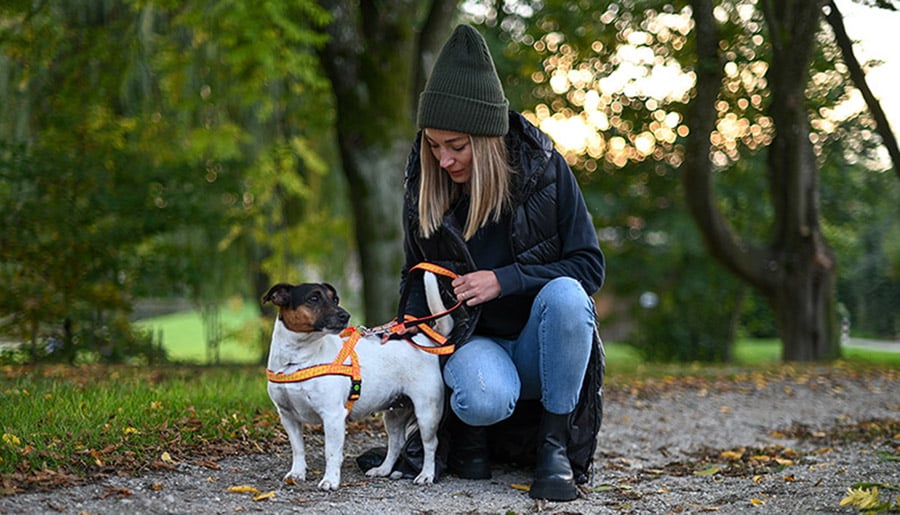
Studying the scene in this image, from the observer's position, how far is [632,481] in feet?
14.5

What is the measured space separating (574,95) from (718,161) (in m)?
2.97

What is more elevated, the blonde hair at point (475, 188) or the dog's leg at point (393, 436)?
the blonde hair at point (475, 188)

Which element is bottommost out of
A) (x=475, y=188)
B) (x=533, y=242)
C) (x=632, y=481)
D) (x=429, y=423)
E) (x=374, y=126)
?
(x=632, y=481)

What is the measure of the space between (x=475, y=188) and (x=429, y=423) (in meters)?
1.05

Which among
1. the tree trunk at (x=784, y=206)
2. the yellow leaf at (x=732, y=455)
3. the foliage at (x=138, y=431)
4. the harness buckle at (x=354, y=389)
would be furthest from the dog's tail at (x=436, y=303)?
the tree trunk at (x=784, y=206)

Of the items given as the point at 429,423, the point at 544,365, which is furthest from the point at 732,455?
the point at 429,423

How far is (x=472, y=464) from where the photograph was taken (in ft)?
13.9

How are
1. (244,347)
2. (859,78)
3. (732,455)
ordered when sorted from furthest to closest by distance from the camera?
(244,347), (859,78), (732,455)

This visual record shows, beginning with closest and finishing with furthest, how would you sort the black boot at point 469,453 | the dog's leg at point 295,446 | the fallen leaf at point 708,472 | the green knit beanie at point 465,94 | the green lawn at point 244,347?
1. the dog's leg at point 295,446
2. the green knit beanie at point 465,94
3. the black boot at point 469,453
4. the fallen leaf at point 708,472
5. the green lawn at point 244,347

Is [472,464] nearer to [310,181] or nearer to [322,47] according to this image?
[322,47]

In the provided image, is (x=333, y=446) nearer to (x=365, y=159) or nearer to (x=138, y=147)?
(x=365, y=159)

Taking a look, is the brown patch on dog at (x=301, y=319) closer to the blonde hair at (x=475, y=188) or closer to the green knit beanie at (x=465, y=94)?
the blonde hair at (x=475, y=188)

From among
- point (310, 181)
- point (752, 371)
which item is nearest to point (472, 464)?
point (752, 371)

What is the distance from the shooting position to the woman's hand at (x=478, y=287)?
13.0 ft
